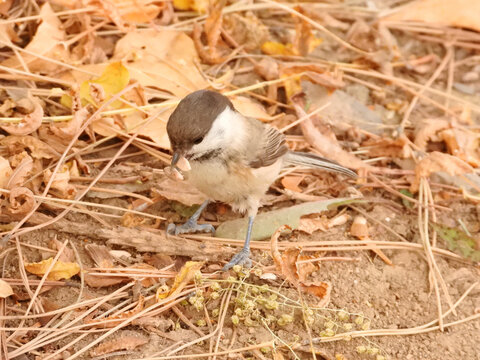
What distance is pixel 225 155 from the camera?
2.76 metres

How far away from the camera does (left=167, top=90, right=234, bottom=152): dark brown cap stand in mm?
2510

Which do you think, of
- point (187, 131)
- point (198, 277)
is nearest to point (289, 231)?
point (198, 277)

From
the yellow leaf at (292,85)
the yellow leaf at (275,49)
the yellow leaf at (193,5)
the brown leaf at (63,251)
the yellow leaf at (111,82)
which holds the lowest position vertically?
the brown leaf at (63,251)

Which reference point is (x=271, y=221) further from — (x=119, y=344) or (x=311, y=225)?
(x=119, y=344)

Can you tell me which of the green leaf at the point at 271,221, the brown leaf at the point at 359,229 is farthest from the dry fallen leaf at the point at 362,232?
the green leaf at the point at 271,221

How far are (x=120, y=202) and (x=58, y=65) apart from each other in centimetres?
96

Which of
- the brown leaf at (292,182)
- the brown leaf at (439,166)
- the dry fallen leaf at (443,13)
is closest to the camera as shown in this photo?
the brown leaf at (439,166)

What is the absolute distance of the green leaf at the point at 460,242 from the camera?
3.10 m

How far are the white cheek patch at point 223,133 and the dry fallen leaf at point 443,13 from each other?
6.69 ft

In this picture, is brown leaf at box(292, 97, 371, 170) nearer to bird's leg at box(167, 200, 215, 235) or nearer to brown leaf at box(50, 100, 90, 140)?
bird's leg at box(167, 200, 215, 235)

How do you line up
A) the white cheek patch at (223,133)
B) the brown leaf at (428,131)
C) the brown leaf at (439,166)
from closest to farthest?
the white cheek patch at (223,133) < the brown leaf at (439,166) < the brown leaf at (428,131)

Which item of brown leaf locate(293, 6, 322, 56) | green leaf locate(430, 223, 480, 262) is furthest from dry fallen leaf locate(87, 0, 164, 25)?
green leaf locate(430, 223, 480, 262)

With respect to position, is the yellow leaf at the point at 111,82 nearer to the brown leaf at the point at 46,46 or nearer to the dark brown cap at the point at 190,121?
the brown leaf at the point at 46,46

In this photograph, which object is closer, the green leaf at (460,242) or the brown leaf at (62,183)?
the brown leaf at (62,183)
